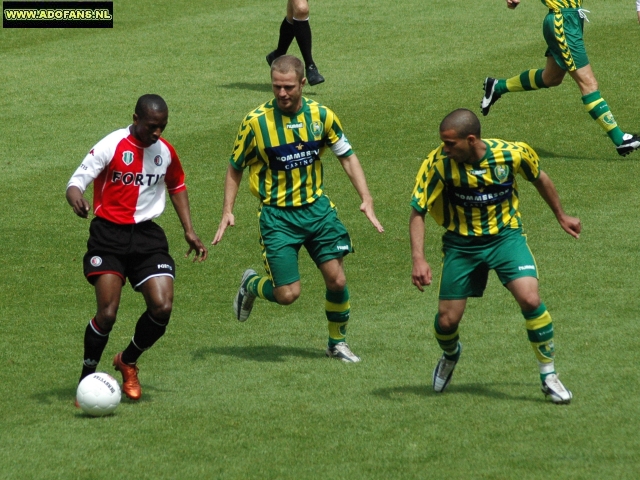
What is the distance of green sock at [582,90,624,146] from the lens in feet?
44.0

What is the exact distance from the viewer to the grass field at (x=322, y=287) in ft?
21.5

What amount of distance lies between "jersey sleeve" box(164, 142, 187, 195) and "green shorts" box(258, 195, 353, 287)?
826 mm

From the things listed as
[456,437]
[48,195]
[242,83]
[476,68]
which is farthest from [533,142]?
[456,437]

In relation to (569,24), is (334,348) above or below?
below

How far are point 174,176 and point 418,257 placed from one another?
6.29 feet

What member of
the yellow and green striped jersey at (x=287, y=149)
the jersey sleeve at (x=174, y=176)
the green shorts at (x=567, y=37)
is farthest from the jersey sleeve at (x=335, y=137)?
the green shorts at (x=567, y=37)

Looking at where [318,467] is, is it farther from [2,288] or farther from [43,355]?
[2,288]

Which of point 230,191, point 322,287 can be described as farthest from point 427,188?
point 322,287

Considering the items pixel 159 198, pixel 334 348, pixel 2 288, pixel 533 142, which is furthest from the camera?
pixel 533 142

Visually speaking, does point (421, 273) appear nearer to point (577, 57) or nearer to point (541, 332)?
point (541, 332)

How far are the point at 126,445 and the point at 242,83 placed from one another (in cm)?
1152

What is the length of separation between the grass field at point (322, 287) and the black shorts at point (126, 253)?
2.86 ft

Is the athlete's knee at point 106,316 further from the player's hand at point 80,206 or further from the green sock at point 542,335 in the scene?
the green sock at point 542,335

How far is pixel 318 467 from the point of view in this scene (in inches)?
246
